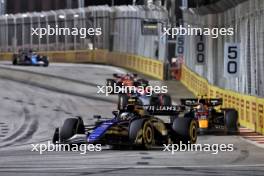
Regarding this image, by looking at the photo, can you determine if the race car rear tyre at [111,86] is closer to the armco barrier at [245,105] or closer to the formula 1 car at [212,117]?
the armco barrier at [245,105]

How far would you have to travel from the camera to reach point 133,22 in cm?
6144

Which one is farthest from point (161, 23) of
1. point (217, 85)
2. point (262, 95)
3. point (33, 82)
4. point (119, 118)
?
point (119, 118)

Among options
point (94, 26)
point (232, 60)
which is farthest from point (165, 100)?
point (94, 26)

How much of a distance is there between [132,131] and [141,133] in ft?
0.73

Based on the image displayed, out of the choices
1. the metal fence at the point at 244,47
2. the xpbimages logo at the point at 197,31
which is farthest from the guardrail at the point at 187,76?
the xpbimages logo at the point at 197,31

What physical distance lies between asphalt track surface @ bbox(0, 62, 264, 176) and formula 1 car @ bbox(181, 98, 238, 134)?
14.7 inches

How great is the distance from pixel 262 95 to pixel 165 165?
34.5 ft

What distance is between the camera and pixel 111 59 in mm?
63344

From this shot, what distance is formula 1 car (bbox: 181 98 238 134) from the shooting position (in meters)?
22.5

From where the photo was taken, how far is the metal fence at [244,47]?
24859 millimetres

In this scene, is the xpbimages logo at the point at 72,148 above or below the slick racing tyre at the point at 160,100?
below

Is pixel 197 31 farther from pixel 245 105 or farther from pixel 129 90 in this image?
pixel 245 105

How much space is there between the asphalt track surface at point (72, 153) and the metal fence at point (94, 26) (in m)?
12.8

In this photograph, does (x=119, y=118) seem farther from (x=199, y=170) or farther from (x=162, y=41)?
(x=162, y=41)
